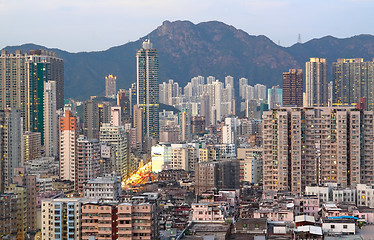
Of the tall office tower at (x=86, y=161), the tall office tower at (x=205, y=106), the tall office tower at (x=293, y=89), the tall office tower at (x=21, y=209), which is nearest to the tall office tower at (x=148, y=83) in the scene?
the tall office tower at (x=293, y=89)

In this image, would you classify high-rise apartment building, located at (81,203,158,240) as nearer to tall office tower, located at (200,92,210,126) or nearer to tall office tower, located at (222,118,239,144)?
tall office tower, located at (222,118,239,144)

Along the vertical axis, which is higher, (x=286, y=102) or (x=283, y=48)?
(x=283, y=48)

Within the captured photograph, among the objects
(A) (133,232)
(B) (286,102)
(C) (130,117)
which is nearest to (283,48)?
(B) (286,102)

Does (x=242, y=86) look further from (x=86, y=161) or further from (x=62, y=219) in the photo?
(x=62, y=219)

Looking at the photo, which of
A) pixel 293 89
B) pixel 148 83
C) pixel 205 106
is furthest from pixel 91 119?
pixel 205 106

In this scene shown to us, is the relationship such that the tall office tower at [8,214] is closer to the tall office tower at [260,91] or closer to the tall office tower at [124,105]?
the tall office tower at [124,105]

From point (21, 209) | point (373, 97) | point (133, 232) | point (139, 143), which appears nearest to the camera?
point (133, 232)

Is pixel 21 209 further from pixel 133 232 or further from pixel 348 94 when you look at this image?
pixel 348 94
